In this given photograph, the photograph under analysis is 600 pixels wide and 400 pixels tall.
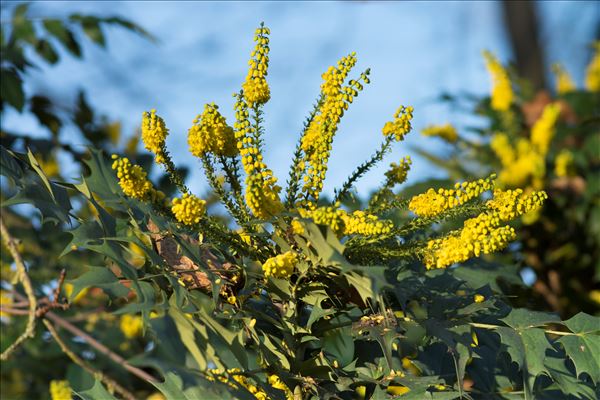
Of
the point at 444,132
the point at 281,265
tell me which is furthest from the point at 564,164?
the point at 281,265

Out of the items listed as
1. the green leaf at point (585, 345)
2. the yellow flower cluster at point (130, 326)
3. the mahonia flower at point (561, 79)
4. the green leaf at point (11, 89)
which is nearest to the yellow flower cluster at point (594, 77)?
the mahonia flower at point (561, 79)

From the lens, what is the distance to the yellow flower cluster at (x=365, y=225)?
0.73 m

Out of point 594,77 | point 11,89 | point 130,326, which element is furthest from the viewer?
point 594,77

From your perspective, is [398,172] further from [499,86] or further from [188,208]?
[499,86]

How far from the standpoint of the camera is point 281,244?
Answer: 77 centimetres

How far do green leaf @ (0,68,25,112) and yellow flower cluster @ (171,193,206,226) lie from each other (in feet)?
3.64

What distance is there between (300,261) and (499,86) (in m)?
1.91

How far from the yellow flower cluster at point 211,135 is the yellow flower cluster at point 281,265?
0.45 feet

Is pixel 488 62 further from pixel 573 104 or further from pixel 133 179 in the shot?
pixel 133 179

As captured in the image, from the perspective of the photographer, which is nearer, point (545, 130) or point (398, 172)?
point (398, 172)

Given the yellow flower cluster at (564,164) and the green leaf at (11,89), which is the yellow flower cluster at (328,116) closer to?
the green leaf at (11,89)

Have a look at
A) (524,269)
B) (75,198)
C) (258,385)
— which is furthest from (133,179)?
(524,269)

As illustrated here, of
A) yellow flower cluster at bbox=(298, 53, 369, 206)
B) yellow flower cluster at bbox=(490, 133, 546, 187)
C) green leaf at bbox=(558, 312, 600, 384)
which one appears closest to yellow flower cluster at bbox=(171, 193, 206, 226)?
yellow flower cluster at bbox=(298, 53, 369, 206)

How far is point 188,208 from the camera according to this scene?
73cm
